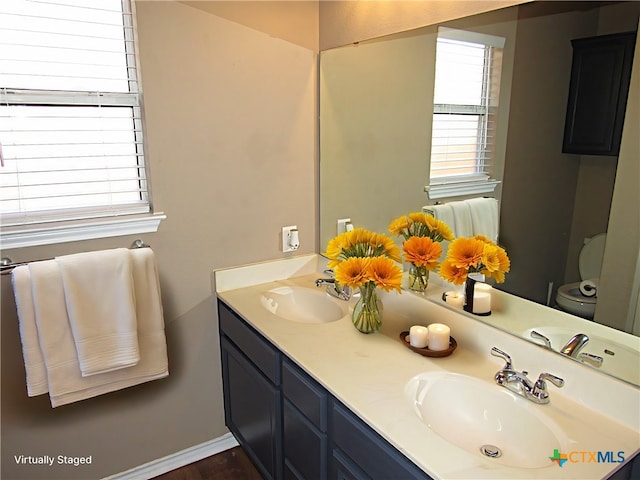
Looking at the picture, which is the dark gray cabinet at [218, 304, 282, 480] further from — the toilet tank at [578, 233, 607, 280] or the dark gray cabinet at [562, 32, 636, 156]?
the dark gray cabinet at [562, 32, 636, 156]

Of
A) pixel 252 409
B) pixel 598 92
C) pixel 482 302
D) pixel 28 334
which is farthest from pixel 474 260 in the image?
pixel 28 334

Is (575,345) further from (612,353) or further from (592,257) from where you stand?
(592,257)

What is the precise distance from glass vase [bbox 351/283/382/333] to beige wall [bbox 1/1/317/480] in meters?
0.68

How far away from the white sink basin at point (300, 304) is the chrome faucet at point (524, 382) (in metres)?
0.79

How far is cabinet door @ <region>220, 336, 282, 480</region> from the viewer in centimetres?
178

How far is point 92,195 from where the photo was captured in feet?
5.96

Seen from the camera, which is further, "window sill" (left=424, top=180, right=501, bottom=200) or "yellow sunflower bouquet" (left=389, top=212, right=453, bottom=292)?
"yellow sunflower bouquet" (left=389, top=212, right=453, bottom=292)

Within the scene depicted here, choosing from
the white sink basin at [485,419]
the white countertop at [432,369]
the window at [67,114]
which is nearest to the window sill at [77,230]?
the window at [67,114]

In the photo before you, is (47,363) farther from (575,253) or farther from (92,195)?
(575,253)

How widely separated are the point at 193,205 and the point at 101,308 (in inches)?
21.5

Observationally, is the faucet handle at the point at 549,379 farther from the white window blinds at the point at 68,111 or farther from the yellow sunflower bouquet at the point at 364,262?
the white window blinds at the point at 68,111

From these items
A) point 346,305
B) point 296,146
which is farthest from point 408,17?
point 346,305

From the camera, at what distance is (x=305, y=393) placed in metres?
1.51

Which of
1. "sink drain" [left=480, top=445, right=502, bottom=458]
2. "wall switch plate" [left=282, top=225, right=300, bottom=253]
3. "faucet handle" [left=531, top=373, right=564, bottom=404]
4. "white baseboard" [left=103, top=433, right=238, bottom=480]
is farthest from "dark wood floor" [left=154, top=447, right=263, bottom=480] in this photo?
"faucet handle" [left=531, top=373, right=564, bottom=404]
